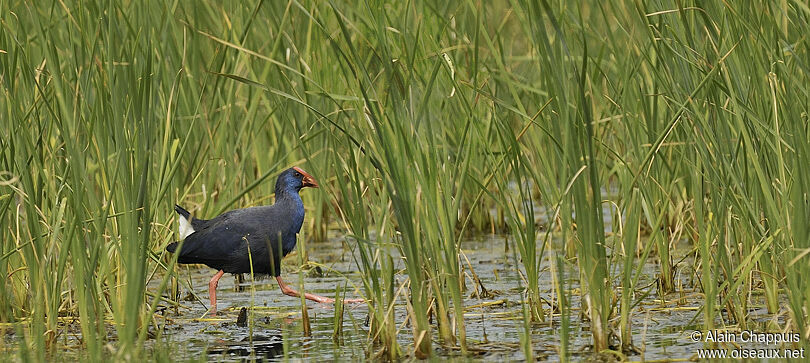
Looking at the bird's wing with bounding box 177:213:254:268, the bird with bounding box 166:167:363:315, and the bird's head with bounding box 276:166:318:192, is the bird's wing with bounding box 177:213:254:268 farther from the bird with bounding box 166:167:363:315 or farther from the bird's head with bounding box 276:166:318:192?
the bird's head with bounding box 276:166:318:192

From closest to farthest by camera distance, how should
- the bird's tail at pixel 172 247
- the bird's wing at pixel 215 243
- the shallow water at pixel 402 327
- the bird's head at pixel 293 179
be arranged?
the shallow water at pixel 402 327
the bird's tail at pixel 172 247
the bird's wing at pixel 215 243
the bird's head at pixel 293 179

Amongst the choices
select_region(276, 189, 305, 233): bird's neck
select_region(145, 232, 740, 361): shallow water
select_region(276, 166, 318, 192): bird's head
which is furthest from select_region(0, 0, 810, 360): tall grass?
select_region(276, 166, 318, 192): bird's head

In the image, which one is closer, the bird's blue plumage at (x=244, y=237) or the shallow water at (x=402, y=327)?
the shallow water at (x=402, y=327)

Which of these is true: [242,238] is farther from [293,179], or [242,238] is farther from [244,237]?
[293,179]

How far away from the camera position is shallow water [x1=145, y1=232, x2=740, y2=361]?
14.3 feet

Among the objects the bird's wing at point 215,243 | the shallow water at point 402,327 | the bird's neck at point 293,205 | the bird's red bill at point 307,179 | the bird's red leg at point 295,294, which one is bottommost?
the shallow water at point 402,327

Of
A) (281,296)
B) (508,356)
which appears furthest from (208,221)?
(508,356)

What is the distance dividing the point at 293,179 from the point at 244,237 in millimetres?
666

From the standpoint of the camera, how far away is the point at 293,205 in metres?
6.52

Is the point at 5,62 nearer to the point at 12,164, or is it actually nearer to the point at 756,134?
the point at 12,164

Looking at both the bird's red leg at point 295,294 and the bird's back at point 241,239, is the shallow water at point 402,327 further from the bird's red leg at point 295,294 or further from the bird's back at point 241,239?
the bird's back at point 241,239

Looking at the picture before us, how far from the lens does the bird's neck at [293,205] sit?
6.48m

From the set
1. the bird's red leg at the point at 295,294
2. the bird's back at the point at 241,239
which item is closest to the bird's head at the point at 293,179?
the bird's back at the point at 241,239

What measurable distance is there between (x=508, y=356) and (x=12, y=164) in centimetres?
219
